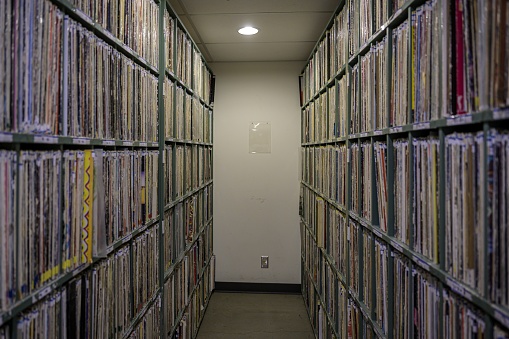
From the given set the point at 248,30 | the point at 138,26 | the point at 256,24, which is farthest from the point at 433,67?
the point at 248,30

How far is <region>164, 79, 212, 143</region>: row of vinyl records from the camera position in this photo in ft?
7.89

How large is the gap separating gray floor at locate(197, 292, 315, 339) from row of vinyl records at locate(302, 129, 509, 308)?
2.02 meters

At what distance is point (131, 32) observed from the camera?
68.2 inches

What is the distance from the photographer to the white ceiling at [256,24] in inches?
109

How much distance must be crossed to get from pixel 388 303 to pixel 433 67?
33.7 inches

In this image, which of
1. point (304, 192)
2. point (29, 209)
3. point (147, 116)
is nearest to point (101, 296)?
point (29, 209)

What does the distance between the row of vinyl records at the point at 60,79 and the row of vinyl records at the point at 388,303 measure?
1117 millimetres

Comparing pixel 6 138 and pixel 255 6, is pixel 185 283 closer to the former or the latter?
pixel 255 6

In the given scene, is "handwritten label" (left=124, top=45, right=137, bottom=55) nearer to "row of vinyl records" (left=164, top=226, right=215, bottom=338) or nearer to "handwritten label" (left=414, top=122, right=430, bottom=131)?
"handwritten label" (left=414, top=122, right=430, bottom=131)

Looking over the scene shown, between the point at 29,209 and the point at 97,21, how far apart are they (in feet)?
2.28

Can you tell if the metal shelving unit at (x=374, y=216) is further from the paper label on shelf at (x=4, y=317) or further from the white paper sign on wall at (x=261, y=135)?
the paper label on shelf at (x=4, y=317)

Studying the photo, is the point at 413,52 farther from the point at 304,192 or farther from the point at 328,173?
the point at 304,192

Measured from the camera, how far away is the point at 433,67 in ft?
3.74

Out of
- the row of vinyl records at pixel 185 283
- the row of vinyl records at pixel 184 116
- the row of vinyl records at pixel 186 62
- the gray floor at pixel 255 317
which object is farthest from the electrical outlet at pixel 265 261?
the row of vinyl records at pixel 186 62
